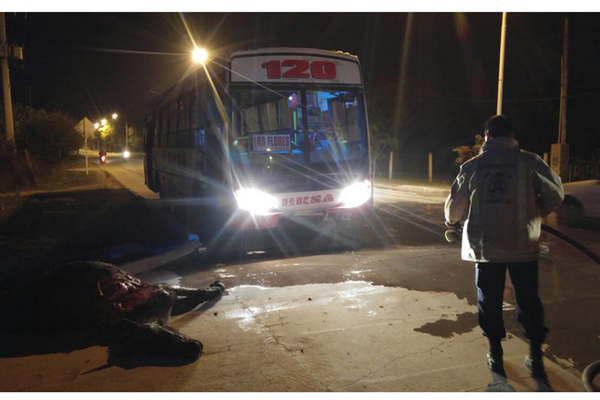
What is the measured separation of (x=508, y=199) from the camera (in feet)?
11.7

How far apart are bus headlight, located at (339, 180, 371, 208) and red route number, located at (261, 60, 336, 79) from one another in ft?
6.85

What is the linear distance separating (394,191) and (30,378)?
740 inches

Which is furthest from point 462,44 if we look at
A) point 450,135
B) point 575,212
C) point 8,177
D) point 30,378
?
point 30,378

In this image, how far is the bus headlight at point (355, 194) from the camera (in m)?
9.64

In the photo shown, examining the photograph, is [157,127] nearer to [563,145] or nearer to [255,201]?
[255,201]

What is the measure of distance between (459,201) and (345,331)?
5.70 ft

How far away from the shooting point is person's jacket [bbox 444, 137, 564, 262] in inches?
140

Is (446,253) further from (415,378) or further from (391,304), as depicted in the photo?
(415,378)

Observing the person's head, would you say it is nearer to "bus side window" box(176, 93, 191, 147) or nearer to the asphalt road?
the asphalt road

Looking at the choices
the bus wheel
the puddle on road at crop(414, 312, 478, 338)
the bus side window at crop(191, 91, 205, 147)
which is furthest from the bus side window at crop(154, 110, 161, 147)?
the puddle on road at crop(414, 312, 478, 338)

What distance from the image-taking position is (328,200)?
374 inches

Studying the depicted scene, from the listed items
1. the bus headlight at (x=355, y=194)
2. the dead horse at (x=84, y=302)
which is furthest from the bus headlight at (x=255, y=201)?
the dead horse at (x=84, y=302)

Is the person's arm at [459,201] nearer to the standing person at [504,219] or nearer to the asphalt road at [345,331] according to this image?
the standing person at [504,219]

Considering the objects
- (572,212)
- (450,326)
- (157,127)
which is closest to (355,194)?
(572,212)
